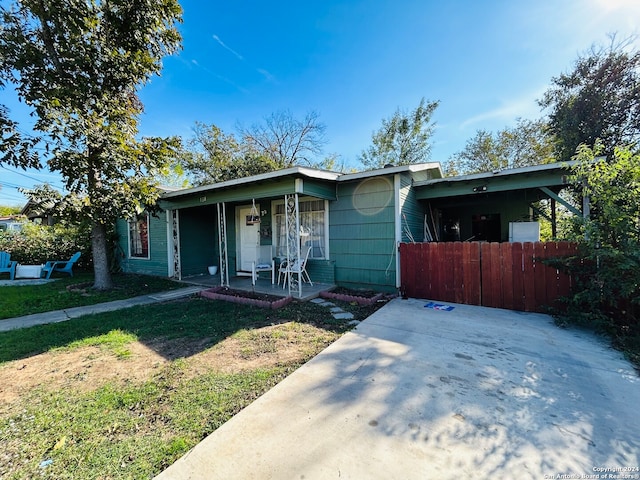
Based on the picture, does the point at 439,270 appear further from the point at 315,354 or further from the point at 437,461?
the point at 437,461

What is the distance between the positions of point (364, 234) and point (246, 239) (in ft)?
12.7

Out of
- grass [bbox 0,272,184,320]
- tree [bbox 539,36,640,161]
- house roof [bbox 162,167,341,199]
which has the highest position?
tree [bbox 539,36,640,161]

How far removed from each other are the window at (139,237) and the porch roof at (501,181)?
28.5ft

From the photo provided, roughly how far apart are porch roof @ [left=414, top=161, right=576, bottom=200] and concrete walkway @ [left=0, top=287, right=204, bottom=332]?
20.8 ft

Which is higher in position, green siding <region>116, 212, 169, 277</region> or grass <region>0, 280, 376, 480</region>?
green siding <region>116, 212, 169, 277</region>

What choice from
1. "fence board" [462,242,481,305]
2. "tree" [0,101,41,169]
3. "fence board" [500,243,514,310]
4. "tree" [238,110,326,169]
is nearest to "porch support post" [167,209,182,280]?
"tree" [0,101,41,169]

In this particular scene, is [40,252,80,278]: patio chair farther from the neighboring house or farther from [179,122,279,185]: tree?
[179,122,279,185]: tree

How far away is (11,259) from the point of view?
9.92 meters

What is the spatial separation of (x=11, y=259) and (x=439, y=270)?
47.6ft

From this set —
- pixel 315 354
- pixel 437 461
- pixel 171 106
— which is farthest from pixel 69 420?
pixel 171 106

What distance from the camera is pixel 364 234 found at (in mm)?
6129

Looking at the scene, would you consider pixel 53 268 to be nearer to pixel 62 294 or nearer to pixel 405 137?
pixel 62 294

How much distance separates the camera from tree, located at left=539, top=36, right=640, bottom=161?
9266 millimetres

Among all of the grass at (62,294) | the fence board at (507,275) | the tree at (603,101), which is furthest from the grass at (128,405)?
the tree at (603,101)
